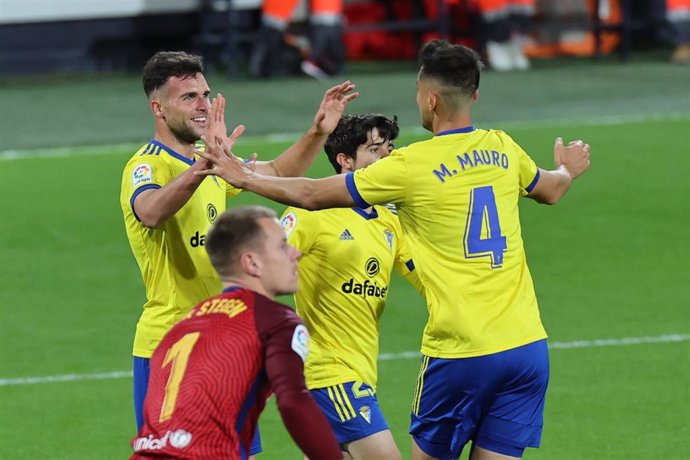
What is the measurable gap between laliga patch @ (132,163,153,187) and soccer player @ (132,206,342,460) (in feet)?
4.67

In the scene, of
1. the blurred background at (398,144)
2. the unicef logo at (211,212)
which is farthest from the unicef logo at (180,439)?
the blurred background at (398,144)

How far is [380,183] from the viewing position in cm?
569

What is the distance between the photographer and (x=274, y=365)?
448cm

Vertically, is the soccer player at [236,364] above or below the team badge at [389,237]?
above

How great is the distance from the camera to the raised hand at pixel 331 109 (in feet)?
21.4

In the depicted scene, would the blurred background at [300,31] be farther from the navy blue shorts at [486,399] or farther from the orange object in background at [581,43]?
the navy blue shorts at [486,399]

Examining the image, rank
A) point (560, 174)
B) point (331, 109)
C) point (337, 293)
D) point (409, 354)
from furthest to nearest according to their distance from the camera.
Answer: point (409, 354) < point (331, 109) < point (337, 293) < point (560, 174)

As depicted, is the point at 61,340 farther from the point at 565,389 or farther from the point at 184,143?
the point at 184,143

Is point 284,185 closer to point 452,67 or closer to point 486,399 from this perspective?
point 452,67

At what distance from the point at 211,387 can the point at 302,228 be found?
1.93 m

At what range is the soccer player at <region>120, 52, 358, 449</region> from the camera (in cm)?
612

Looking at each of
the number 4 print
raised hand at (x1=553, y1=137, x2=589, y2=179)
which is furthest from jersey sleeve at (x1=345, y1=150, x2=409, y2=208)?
raised hand at (x1=553, y1=137, x2=589, y2=179)

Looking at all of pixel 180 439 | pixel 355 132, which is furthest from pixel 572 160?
pixel 180 439

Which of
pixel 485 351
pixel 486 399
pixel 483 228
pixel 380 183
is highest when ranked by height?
pixel 380 183
